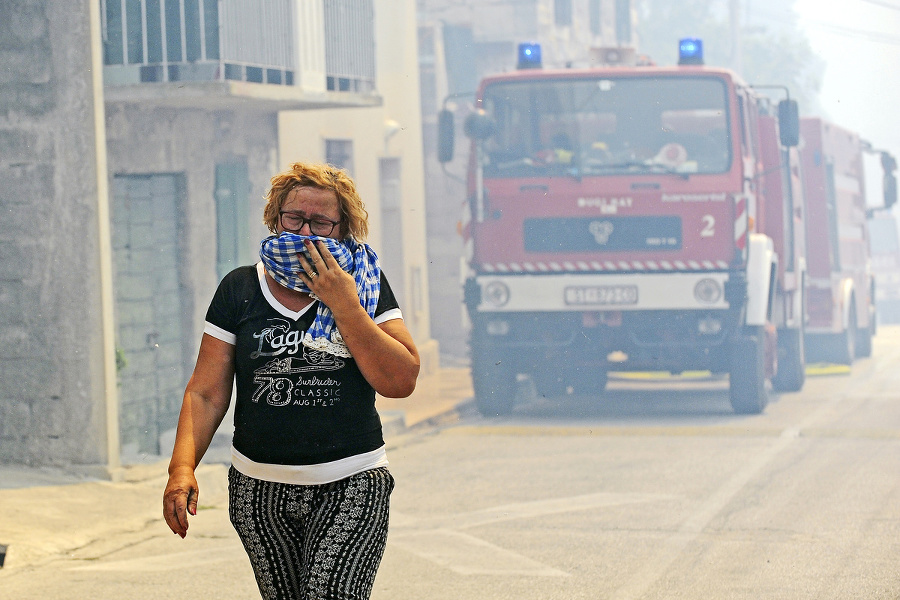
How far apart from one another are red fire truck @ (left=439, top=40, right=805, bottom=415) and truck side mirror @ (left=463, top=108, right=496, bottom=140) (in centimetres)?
1

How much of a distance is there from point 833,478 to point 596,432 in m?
3.27

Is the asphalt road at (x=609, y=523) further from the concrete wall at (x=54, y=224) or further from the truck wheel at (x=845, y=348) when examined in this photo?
the truck wheel at (x=845, y=348)

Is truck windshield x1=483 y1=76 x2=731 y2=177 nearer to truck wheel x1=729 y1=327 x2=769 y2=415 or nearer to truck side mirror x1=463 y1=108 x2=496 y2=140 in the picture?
truck side mirror x1=463 y1=108 x2=496 y2=140

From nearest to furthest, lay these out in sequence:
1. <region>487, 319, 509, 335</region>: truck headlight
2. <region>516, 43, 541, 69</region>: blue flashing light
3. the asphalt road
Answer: the asphalt road → <region>487, 319, 509, 335</region>: truck headlight → <region>516, 43, 541, 69</region>: blue flashing light

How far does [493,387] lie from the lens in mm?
14078

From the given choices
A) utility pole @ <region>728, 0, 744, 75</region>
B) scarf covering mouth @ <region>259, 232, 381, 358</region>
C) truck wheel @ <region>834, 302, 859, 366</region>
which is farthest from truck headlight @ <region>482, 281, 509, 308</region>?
utility pole @ <region>728, 0, 744, 75</region>

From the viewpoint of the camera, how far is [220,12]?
11.3 meters

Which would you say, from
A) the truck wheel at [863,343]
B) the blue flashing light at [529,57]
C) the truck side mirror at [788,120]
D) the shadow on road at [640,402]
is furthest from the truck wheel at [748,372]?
the truck wheel at [863,343]

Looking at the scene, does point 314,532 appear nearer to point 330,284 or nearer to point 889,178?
point 330,284

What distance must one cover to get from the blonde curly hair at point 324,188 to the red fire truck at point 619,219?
944 centimetres

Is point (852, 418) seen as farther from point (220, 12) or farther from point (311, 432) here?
point (311, 432)

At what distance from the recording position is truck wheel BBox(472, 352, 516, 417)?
13953 millimetres

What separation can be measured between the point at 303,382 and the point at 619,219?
32.1ft

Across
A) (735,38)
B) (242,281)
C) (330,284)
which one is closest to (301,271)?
(330,284)
